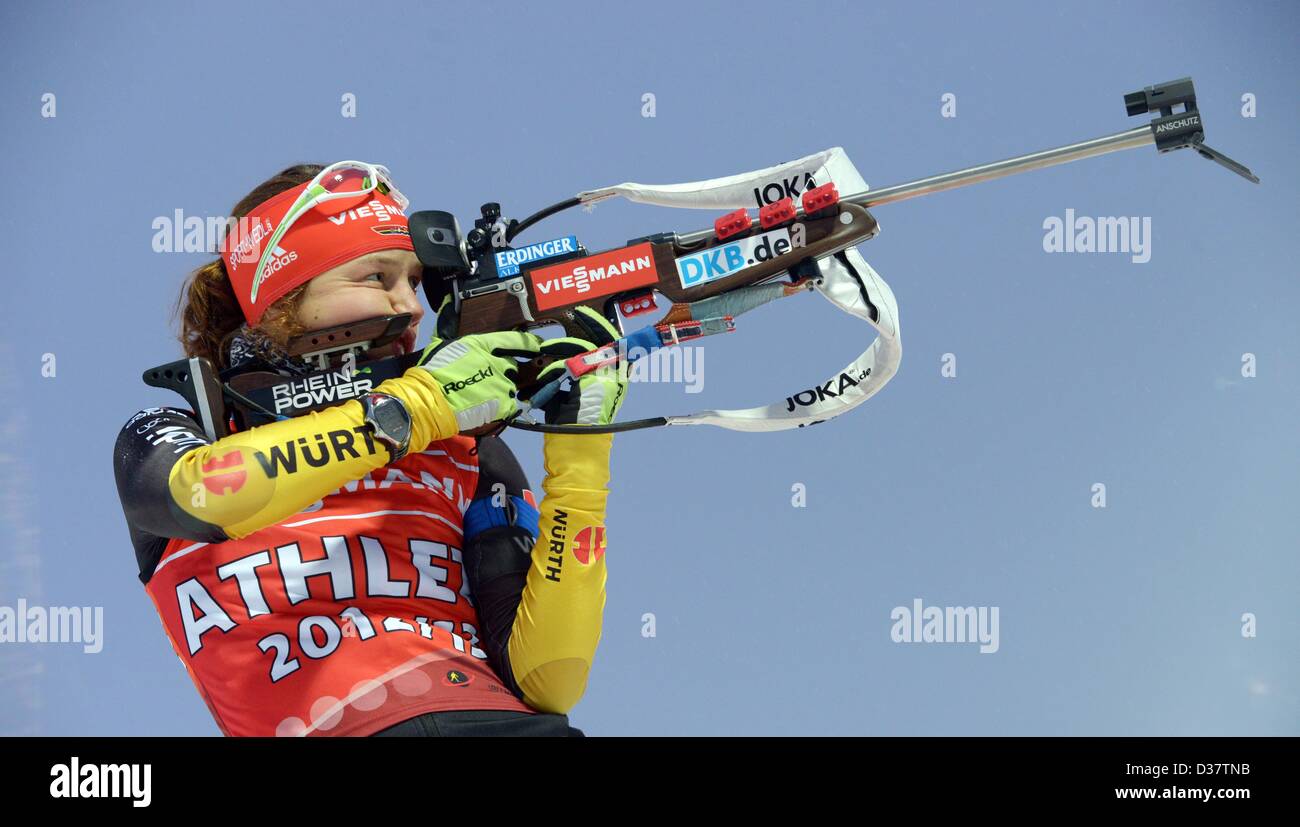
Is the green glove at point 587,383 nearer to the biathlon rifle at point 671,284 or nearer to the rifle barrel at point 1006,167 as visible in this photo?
the biathlon rifle at point 671,284

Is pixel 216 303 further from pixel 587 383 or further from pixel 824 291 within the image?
pixel 824 291

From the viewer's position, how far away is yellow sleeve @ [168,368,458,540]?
177cm

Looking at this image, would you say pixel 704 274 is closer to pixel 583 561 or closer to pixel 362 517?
pixel 583 561

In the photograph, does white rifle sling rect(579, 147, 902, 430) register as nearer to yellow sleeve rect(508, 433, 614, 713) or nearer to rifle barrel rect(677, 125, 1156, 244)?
rifle barrel rect(677, 125, 1156, 244)

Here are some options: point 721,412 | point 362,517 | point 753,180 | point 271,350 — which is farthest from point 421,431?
point 753,180

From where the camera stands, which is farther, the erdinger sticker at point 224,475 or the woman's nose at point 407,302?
the woman's nose at point 407,302

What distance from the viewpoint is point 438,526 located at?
215 centimetres

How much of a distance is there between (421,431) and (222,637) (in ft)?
1.59

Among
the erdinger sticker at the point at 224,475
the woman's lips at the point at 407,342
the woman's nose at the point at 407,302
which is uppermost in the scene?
the woman's nose at the point at 407,302

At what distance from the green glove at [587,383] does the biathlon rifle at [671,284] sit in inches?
0.7

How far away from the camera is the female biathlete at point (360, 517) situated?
1845mm

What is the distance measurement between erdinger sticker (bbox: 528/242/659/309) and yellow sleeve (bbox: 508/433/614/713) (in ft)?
0.85

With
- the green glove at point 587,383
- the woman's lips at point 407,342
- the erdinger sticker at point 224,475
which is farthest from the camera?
the woman's lips at point 407,342

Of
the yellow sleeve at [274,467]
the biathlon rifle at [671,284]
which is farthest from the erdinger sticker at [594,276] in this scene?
the yellow sleeve at [274,467]
